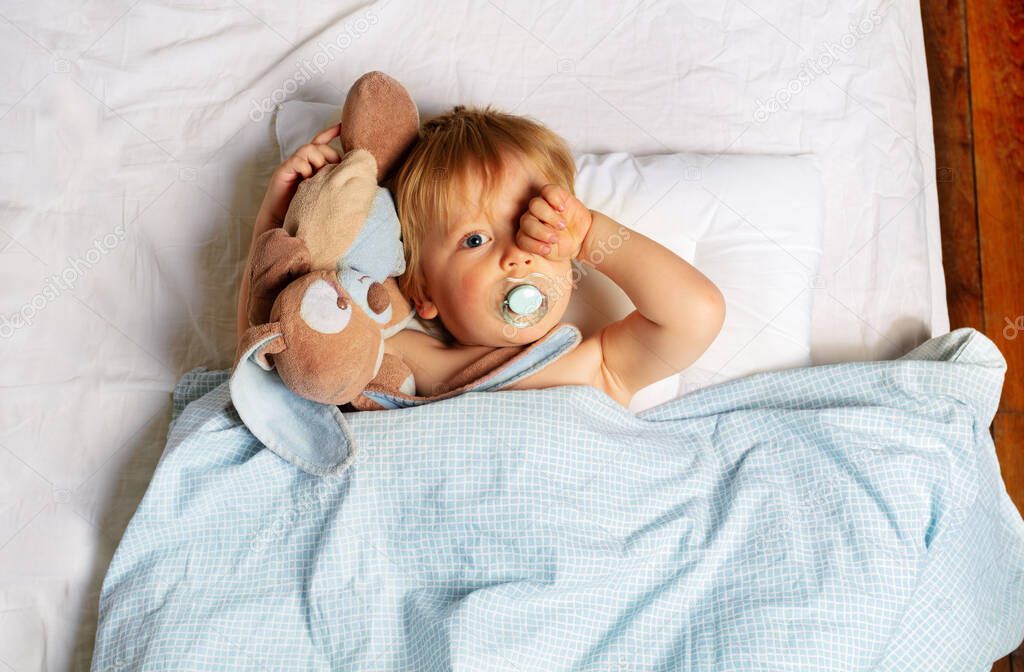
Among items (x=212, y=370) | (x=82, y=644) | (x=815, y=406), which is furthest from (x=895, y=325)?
(x=82, y=644)

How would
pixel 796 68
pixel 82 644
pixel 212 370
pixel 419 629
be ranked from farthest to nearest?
pixel 796 68 < pixel 212 370 < pixel 82 644 < pixel 419 629

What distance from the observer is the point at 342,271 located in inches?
37.8

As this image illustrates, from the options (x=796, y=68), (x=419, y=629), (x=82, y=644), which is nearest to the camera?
(x=419, y=629)

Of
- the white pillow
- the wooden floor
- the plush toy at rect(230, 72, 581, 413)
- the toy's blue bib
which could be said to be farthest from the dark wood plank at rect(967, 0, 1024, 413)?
the toy's blue bib

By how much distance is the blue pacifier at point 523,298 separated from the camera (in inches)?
39.8

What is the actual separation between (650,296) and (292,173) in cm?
47

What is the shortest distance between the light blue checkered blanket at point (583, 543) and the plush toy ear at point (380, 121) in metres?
0.33

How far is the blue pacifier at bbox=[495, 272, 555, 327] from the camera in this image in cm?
101

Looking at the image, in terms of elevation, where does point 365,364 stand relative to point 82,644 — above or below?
above

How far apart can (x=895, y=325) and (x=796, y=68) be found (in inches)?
16.5

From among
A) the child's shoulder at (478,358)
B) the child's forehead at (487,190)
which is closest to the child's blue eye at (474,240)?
the child's forehead at (487,190)

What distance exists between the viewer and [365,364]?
0.92 m

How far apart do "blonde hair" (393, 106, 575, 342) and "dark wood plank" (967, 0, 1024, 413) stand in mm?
860

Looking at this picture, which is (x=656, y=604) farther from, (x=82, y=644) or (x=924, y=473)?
(x=82, y=644)
